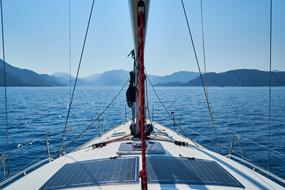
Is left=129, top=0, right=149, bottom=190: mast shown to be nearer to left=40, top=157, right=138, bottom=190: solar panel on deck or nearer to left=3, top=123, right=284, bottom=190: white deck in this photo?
left=3, top=123, right=284, bottom=190: white deck

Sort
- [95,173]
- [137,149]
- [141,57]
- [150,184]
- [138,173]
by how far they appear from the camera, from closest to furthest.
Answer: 1. [141,57]
2. [150,184]
3. [138,173]
4. [95,173]
5. [137,149]

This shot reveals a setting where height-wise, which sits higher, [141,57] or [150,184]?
[141,57]

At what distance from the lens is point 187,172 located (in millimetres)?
3883

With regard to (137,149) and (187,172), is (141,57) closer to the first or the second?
(187,172)

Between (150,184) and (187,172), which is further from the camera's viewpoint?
(187,172)

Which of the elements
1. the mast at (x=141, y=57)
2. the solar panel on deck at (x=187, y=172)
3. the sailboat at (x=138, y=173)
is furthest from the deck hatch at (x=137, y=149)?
the mast at (x=141, y=57)

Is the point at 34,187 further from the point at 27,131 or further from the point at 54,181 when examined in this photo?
the point at 27,131

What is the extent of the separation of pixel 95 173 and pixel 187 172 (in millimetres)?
1345

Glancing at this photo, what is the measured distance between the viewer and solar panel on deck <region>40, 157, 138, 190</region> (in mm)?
3558

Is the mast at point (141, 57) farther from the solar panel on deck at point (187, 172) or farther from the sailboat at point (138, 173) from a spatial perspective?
the solar panel on deck at point (187, 172)

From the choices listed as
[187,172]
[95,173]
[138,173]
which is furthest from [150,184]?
[95,173]

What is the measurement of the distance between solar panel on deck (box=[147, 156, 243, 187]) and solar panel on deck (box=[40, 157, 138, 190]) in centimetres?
30

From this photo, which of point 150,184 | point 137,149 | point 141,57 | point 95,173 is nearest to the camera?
point 141,57

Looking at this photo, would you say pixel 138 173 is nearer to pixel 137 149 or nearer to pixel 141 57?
pixel 137 149
